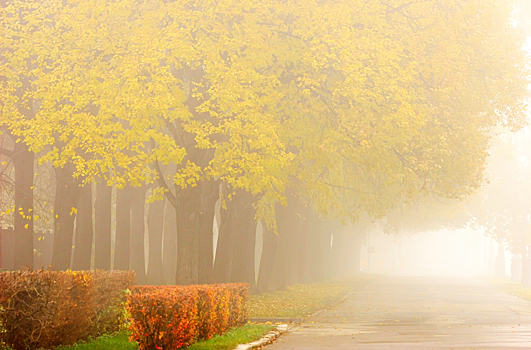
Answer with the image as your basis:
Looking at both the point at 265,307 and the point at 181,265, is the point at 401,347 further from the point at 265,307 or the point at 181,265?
the point at 265,307

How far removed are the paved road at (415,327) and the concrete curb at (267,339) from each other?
188 mm

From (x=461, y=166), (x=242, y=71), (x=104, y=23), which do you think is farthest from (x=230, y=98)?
(x=461, y=166)

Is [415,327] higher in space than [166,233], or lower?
lower

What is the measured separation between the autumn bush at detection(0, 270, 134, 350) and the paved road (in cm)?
371

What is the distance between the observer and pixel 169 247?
3562 cm

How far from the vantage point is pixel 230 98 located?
20766mm

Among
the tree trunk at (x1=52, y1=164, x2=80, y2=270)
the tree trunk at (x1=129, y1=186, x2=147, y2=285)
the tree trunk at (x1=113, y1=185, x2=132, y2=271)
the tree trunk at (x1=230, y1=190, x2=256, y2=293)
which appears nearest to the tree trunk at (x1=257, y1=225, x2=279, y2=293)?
the tree trunk at (x1=230, y1=190, x2=256, y2=293)

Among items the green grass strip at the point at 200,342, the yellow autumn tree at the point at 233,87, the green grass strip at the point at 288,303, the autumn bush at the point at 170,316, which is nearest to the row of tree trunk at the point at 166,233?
the yellow autumn tree at the point at 233,87

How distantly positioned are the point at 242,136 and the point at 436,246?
175 metres

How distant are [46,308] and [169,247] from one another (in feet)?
76.9

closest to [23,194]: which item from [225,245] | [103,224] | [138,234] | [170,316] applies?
[103,224]

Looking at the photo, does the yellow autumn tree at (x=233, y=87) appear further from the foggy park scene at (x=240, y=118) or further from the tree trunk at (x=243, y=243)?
the tree trunk at (x=243, y=243)

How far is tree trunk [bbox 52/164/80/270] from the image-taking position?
25.3m

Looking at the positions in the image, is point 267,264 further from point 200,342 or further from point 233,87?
point 200,342
